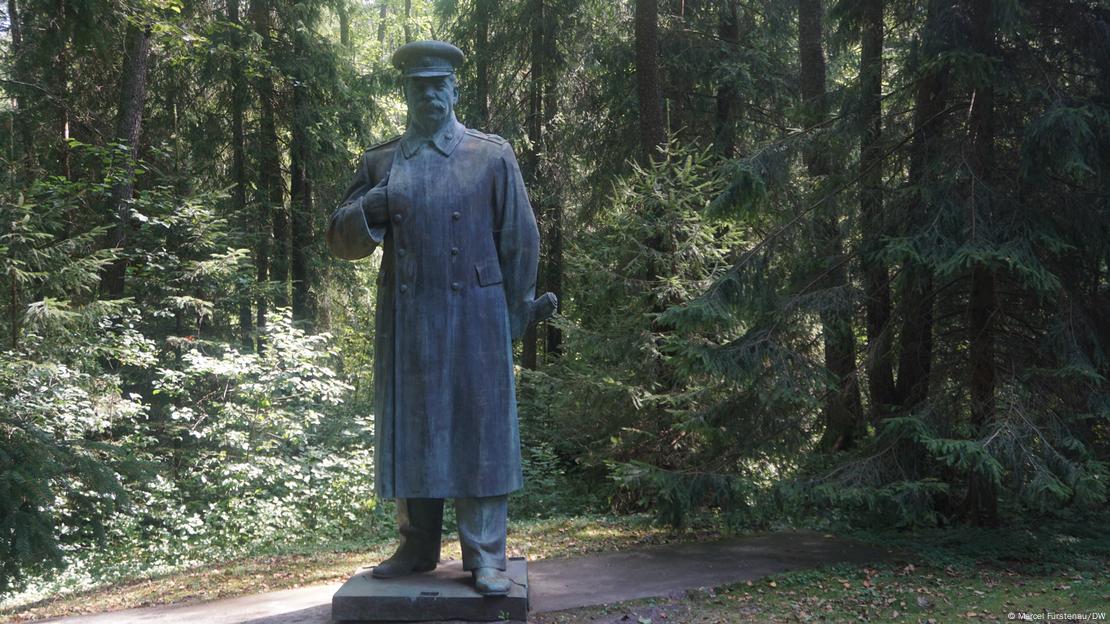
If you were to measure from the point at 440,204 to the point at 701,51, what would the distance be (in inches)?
420

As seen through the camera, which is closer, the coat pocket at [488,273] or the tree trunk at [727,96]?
the coat pocket at [488,273]

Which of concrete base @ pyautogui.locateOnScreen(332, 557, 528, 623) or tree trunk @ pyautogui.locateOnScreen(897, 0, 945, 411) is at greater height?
tree trunk @ pyautogui.locateOnScreen(897, 0, 945, 411)

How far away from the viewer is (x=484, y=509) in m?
4.83

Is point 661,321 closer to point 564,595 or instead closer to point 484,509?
point 564,595

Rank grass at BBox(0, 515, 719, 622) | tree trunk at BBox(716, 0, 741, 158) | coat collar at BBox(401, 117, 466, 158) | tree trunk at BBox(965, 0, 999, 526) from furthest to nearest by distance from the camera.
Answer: tree trunk at BBox(716, 0, 741, 158) < tree trunk at BBox(965, 0, 999, 526) < grass at BBox(0, 515, 719, 622) < coat collar at BBox(401, 117, 466, 158)

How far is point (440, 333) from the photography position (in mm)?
4750

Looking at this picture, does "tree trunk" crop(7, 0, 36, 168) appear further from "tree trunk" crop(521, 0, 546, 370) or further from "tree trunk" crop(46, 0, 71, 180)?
"tree trunk" crop(521, 0, 546, 370)

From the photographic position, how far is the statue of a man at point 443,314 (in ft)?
15.5

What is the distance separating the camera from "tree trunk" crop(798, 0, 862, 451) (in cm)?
829

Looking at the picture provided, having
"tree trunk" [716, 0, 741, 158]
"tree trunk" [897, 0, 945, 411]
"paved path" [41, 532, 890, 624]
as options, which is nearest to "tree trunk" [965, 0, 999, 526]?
"tree trunk" [897, 0, 945, 411]

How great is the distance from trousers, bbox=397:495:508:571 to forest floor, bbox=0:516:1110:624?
1.69 feet

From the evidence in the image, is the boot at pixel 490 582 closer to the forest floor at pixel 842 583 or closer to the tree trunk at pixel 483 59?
the forest floor at pixel 842 583

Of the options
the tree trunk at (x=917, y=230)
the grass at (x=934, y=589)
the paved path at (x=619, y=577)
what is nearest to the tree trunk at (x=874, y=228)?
the tree trunk at (x=917, y=230)

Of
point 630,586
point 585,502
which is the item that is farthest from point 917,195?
point 585,502
